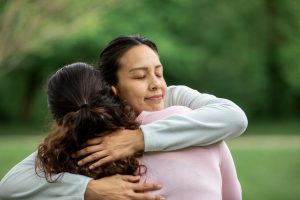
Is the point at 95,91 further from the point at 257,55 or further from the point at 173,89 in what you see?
the point at 257,55

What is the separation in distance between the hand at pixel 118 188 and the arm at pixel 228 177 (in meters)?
0.21

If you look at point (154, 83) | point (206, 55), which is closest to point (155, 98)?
point (154, 83)

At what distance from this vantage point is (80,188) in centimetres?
171

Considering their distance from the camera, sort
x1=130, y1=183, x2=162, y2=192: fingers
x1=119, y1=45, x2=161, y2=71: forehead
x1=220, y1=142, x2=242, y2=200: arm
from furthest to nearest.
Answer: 1. x1=119, y1=45, x2=161, y2=71: forehead
2. x1=220, y1=142, x2=242, y2=200: arm
3. x1=130, y1=183, x2=162, y2=192: fingers

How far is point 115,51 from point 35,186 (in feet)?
1.57

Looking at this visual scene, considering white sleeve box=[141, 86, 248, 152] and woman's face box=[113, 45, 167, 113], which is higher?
woman's face box=[113, 45, 167, 113]

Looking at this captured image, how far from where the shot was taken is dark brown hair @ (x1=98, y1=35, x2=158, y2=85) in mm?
1957

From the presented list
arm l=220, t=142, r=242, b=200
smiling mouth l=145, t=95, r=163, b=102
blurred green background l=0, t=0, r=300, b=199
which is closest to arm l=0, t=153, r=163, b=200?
arm l=220, t=142, r=242, b=200

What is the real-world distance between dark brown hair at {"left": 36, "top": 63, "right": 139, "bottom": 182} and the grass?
591 cm

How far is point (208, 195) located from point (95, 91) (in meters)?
0.40

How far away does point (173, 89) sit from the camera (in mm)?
2064

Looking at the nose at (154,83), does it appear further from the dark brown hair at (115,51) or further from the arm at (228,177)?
the arm at (228,177)

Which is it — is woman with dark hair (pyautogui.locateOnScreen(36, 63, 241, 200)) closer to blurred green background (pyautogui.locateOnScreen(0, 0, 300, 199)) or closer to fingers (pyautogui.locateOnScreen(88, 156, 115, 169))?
fingers (pyautogui.locateOnScreen(88, 156, 115, 169))

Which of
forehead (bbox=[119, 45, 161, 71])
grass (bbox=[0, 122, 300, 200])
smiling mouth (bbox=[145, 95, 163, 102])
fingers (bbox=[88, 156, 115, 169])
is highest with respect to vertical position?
forehead (bbox=[119, 45, 161, 71])
